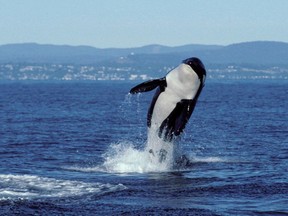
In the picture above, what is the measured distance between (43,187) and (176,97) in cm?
791

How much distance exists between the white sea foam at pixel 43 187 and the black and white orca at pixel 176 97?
18.6 feet

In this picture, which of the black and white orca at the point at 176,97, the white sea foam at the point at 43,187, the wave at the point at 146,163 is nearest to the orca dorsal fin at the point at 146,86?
the black and white orca at the point at 176,97

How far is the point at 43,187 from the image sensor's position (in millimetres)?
28750

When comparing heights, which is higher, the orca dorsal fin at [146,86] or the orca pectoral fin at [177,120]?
the orca dorsal fin at [146,86]

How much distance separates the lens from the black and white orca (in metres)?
34.1

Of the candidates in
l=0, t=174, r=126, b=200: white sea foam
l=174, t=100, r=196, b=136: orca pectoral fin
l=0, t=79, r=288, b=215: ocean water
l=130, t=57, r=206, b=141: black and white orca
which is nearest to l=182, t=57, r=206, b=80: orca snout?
l=130, t=57, r=206, b=141: black and white orca

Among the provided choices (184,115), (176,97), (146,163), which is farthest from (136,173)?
(176,97)

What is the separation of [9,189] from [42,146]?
53.8ft

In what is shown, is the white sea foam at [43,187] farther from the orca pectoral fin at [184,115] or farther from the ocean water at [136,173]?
the orca pectoral fin at [184,115]

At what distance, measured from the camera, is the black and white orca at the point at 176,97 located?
34094 mm

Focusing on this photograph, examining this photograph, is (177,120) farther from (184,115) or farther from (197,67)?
(197,67)

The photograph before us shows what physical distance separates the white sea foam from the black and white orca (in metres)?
5.68

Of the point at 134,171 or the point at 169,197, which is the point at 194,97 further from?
the point at 169,197

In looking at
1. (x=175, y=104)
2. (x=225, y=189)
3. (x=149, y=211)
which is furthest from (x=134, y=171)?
(x=149, y=211)
